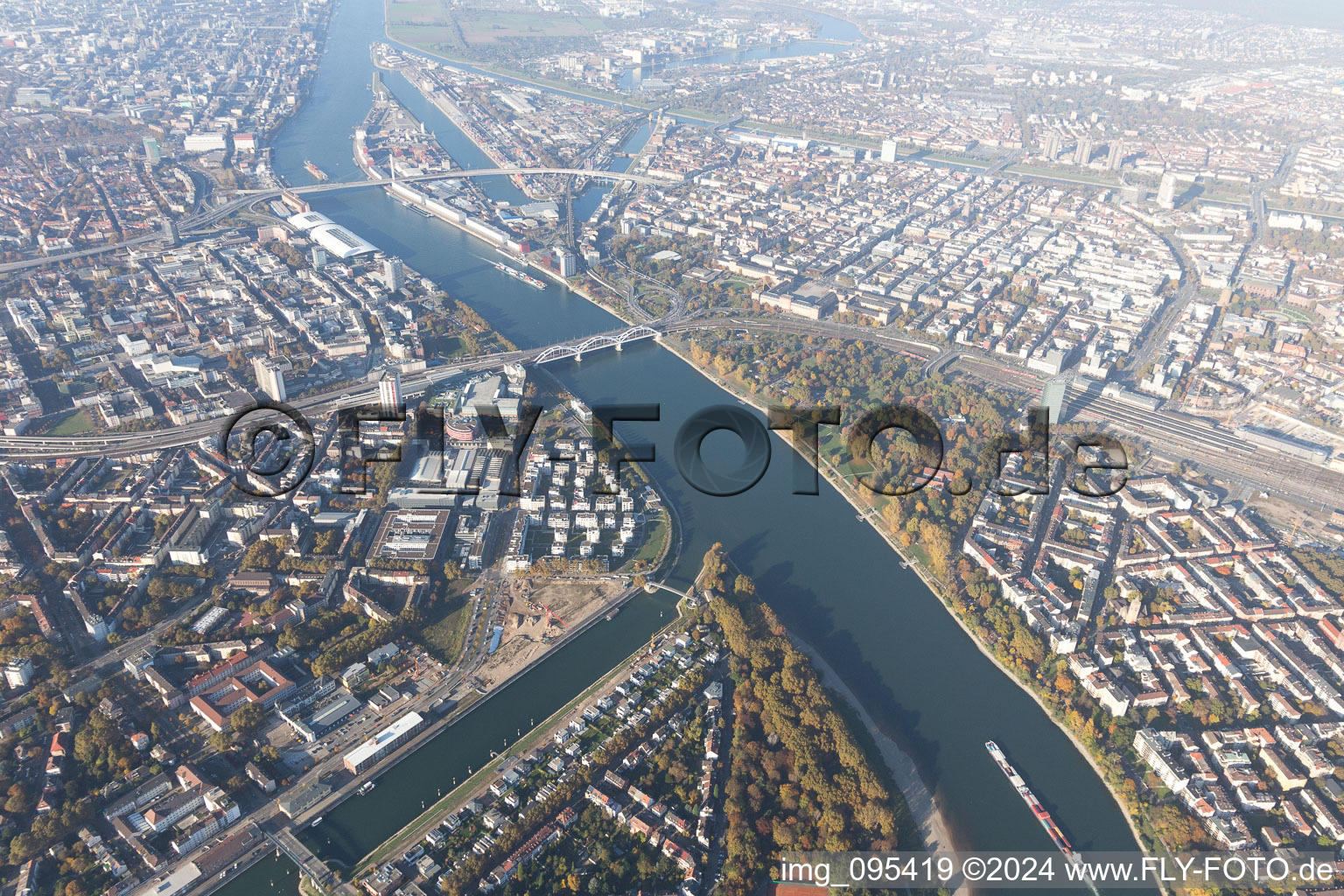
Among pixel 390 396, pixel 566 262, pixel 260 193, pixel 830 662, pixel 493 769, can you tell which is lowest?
pixel 830 662

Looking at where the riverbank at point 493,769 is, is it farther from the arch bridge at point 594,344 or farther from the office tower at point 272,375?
the office tower at point 272,375

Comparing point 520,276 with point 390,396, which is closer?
point 390,396

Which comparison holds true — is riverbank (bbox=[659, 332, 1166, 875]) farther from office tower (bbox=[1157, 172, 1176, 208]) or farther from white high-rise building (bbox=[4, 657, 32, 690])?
office tower (bbox=[1157, 172, 1176, 208])

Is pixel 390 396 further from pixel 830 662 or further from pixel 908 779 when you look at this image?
pixel 908 779

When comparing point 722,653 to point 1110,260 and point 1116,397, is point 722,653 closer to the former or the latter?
point 1116,397

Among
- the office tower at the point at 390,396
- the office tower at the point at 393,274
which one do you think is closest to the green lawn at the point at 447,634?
the office tower at the point at 390,396

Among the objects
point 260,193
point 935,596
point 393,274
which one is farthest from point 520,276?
point 935,596
